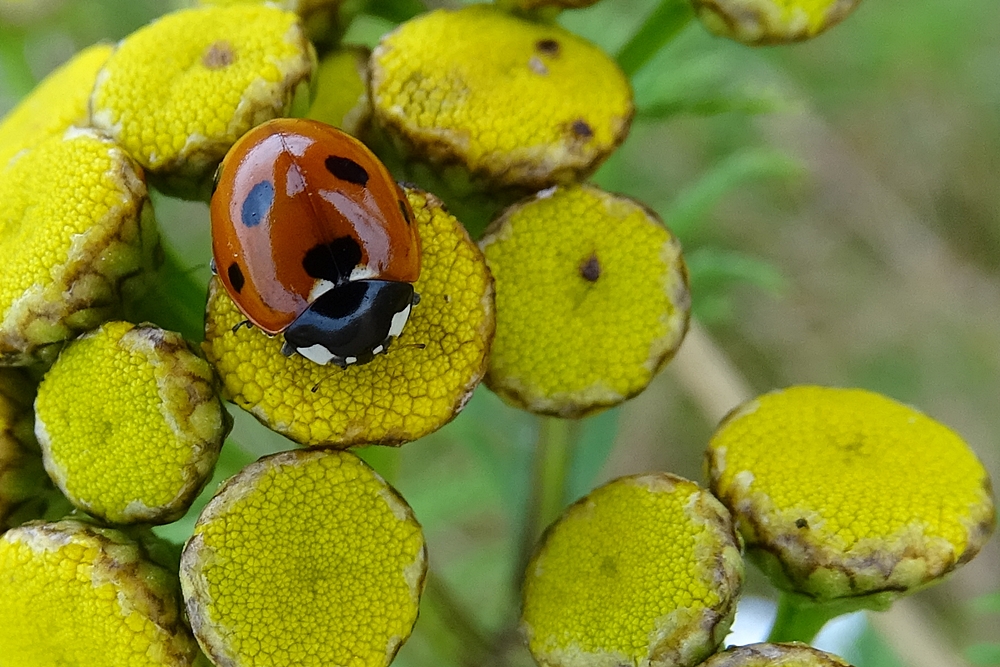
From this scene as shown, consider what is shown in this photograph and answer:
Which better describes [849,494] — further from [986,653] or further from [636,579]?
[986,653]

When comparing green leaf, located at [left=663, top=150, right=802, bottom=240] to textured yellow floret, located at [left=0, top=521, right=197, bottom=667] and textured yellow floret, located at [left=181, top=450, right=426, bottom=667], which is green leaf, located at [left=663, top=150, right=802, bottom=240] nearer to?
textured yellow floret, located at [left=181, top=450, right=426, bottom=667]

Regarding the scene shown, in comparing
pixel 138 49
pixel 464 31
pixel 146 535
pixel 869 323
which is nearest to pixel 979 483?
pixel 464 31

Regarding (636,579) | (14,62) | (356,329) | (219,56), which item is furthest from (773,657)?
(14,62)

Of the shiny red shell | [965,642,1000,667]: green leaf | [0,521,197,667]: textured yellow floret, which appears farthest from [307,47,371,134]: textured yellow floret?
[965,642,1000,667]: green leaf

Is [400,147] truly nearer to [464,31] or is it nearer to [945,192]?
[464,31]

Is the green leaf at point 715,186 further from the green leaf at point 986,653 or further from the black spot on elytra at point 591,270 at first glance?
the green leaf at point 986,653
